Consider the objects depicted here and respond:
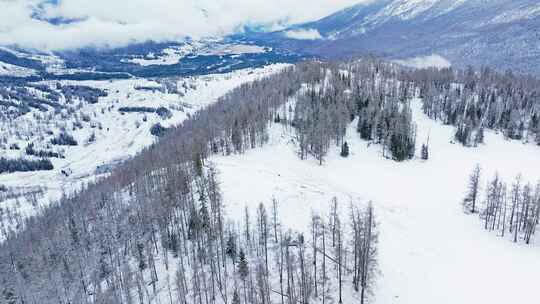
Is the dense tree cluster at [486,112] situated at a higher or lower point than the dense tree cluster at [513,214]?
higher

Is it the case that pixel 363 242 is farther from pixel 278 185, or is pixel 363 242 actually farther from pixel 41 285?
pixel 41 285

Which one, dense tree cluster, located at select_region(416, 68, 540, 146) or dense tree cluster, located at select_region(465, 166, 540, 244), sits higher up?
dense tree cluster, located at select_region(416, 68, 540, 146)

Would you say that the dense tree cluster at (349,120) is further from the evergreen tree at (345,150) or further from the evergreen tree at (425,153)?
the evergreen tree at (345,150)

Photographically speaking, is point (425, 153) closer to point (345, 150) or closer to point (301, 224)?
point (345, 150)

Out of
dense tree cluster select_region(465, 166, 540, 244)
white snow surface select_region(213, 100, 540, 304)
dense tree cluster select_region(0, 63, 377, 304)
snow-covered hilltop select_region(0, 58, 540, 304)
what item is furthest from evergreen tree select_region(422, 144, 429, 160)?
dense tree cluster select_region(0, 63, 377, 304)

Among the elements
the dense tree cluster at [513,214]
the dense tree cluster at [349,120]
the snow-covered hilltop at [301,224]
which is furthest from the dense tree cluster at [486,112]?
the dense tree cluster at [513,214]

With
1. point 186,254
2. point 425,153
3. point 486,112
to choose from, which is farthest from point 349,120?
point 186,254

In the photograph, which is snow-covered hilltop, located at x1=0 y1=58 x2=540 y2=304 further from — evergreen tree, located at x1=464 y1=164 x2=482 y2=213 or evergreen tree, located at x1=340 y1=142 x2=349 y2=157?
evergreen tree, located at x1=464 y1=164 x2=482 y2=213

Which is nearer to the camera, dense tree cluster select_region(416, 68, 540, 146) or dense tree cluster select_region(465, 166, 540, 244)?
dense tree cluster select_region(465, 166, 540, 244)

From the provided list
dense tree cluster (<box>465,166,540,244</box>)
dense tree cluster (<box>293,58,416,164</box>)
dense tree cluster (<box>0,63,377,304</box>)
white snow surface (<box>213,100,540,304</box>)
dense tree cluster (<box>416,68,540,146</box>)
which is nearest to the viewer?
dense tree cluster (<box>0,63,377,304</box>)
